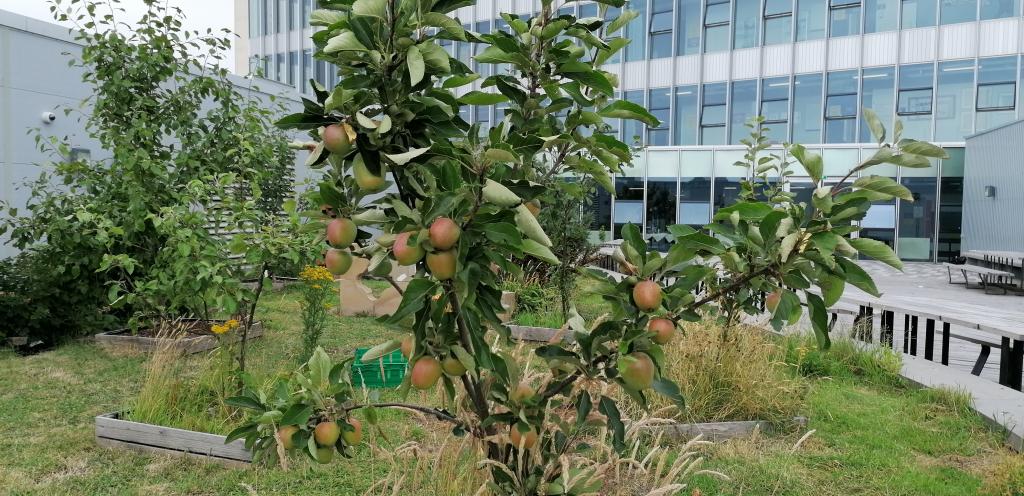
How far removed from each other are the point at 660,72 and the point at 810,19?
4.81m

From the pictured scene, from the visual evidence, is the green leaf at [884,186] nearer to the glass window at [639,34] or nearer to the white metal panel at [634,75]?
the white metal panel at [634,75]

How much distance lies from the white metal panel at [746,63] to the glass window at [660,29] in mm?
2205

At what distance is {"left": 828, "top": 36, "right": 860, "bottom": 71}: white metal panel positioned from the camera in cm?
1969

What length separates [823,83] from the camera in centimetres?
1995

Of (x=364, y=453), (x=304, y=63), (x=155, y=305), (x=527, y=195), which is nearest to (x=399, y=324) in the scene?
(x=527, y=195)

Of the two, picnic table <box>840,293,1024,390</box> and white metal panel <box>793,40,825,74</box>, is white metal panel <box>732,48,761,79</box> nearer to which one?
white metal panel <box>793,40,825,74</box>

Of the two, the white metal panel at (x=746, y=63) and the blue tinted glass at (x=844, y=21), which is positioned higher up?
the blue tinted glass at (x=844, y=21)

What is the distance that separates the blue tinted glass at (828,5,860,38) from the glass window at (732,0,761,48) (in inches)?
84.6

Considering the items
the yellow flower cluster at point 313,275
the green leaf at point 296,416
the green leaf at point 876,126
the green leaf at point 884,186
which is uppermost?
the green leaf at point 876,126

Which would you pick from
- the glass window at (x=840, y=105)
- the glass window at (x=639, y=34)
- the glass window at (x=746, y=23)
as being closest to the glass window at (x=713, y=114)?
the glass window at (x=746, y=23)

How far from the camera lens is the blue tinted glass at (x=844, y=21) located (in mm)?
19750

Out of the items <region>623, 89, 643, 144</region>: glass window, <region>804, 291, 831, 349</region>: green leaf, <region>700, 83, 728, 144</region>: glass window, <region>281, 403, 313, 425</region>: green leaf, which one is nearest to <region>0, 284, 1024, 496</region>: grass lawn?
<region>281, 403, 313, 425</region>: green leaf

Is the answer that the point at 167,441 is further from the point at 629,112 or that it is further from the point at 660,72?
the point at 660,72

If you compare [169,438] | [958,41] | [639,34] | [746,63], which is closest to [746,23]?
[746,63]
